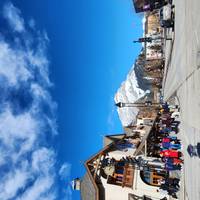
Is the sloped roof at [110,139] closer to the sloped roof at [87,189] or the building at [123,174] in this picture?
the building at [123,174]

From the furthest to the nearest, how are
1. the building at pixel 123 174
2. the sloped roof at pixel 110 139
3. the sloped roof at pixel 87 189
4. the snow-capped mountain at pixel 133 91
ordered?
1. the snow-capped mountain at pixel 133 91
2. the sloped roof at pixel 110 139
3. the sloped roof at pixel 87 189
4. the building at pixel 123 174

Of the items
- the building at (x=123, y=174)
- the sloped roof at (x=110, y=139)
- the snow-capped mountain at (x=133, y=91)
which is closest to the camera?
the building at (x=123, y=174)

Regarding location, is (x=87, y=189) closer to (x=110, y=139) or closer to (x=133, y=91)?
(x=110, y=139)

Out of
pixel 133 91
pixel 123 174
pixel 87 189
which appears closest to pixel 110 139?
pixel 87 189

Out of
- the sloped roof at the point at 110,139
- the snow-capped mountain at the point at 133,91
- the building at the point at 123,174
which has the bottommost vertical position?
the building at the point at 123,174

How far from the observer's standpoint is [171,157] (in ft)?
72.0

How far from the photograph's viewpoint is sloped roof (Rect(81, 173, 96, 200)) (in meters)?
36.3

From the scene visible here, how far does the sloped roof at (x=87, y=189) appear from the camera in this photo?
1431 inches

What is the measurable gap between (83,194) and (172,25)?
2664cm

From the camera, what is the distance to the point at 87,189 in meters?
39.2

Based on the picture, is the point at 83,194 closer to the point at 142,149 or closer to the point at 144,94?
the point at 142,149

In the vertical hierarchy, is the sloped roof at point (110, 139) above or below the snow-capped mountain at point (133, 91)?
below

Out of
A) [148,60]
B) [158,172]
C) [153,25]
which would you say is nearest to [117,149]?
[158,172]

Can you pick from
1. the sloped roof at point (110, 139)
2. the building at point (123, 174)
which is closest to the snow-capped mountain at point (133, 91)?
the sloped roof at point (110, 139)
